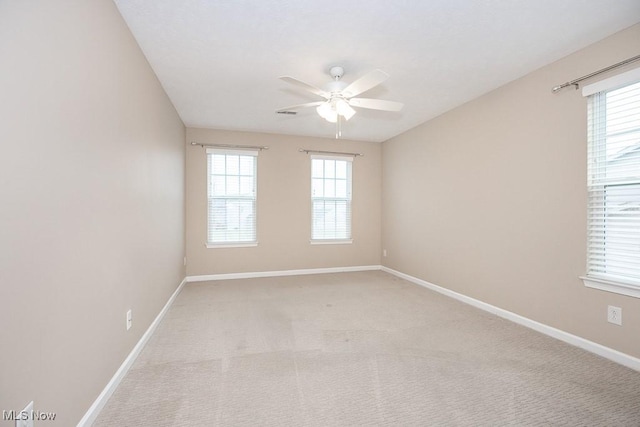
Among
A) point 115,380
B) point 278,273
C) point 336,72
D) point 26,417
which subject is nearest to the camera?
point 26,417

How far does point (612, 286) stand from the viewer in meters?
2.16

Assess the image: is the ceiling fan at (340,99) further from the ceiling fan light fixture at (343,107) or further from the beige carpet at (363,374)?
the beige carpet at (363,374)

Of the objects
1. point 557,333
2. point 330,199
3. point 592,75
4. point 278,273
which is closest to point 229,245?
point 278,273

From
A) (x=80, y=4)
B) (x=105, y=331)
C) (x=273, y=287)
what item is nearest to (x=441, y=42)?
(x=80, y=4)

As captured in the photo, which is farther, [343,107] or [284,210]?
[284,210]

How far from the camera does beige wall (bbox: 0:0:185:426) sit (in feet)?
3.26

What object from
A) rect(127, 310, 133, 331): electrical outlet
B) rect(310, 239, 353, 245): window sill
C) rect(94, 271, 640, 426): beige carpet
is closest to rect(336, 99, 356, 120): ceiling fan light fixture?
rect(94, 271, 640, 426): beige carpet

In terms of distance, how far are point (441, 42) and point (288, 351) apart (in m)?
2.87

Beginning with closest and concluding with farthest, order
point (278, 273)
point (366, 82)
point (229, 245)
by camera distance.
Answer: point (366, 82), point (229, 245), point (278, 273)

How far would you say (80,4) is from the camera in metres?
1.42

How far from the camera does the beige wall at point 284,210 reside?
4.62 metres

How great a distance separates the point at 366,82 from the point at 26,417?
2685mm

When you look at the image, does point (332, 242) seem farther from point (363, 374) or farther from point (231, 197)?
point (363, 374)

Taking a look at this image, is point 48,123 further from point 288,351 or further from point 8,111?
point 288,351
